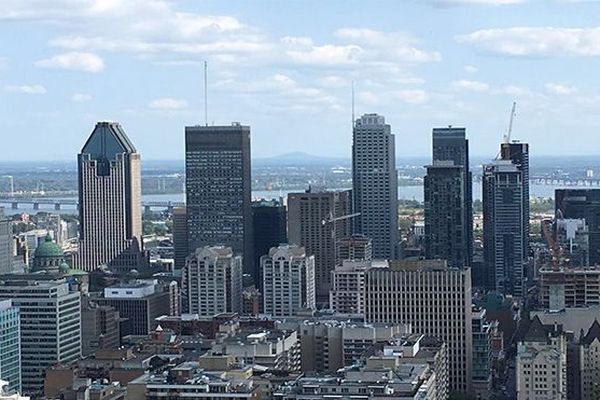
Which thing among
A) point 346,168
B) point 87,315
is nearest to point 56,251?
point 87,315

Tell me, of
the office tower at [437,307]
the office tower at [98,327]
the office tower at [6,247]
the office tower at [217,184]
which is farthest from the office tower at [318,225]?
the office tower at [437,307]

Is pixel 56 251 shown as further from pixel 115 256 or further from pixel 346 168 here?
pixel 346 168

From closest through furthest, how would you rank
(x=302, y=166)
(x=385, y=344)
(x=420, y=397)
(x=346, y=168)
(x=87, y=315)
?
(x=420, y=397), (x=385, y=344), (x=87, y=315), (x=346, y=168), (x=302, y=166)

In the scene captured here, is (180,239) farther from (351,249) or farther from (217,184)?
(351,249)

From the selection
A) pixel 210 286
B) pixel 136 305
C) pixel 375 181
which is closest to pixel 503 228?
pixel 375 181

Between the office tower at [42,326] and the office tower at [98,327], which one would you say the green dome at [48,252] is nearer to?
the office tower at [98,327]

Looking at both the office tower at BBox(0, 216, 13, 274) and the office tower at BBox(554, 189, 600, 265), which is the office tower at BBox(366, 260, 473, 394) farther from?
the office tower at BBox(554, 189, 600, 265)

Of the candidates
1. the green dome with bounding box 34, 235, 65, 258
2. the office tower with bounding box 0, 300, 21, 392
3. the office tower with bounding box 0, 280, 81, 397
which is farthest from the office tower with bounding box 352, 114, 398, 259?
the office tower with bounding box 0, 300, 21, 392
